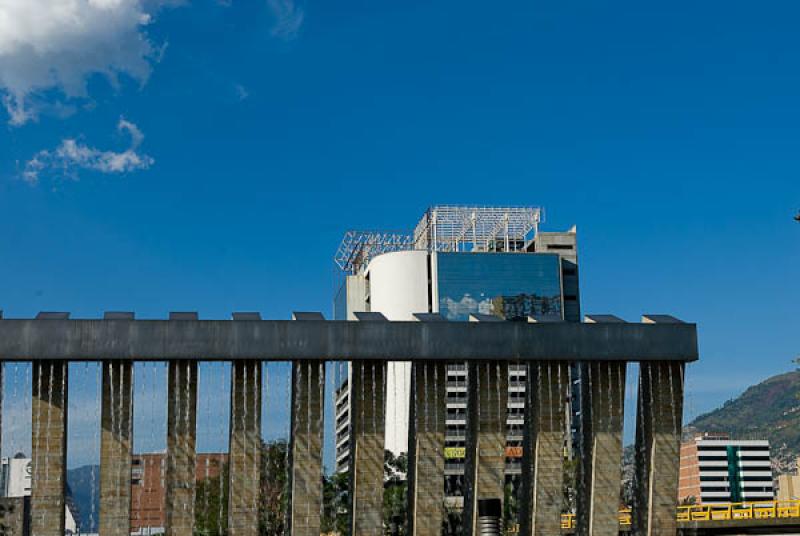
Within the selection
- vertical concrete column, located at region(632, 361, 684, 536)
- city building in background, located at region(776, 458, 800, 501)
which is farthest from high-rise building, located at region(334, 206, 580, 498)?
vertical concrete column, located at region(632, 361, 684, 536)

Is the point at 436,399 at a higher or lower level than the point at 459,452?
higher

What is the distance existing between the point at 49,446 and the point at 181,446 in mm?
4183

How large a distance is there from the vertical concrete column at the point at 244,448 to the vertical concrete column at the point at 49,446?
542cm

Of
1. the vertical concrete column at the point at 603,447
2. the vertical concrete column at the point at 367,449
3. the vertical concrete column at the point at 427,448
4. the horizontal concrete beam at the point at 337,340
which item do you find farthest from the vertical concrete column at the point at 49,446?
the vertical concrete column at the point at 603,447

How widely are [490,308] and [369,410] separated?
91.0m

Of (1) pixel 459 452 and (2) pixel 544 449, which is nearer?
(2) pixel 544 449

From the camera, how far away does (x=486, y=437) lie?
34.8 metres

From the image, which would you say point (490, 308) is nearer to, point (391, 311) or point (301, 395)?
point (391, 311)

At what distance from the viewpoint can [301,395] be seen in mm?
33938

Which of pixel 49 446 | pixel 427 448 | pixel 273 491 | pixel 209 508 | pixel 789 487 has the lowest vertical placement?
pixel 209 508

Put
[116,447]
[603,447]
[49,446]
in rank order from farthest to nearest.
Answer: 1. [603,447]
2. [116,447]
3. [49,446]

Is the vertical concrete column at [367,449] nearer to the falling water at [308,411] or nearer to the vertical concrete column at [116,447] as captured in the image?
the falling water at [308,411]

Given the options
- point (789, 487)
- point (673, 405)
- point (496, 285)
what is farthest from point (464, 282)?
point (673, 405)

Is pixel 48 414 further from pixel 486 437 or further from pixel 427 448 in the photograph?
pixel 486 437
